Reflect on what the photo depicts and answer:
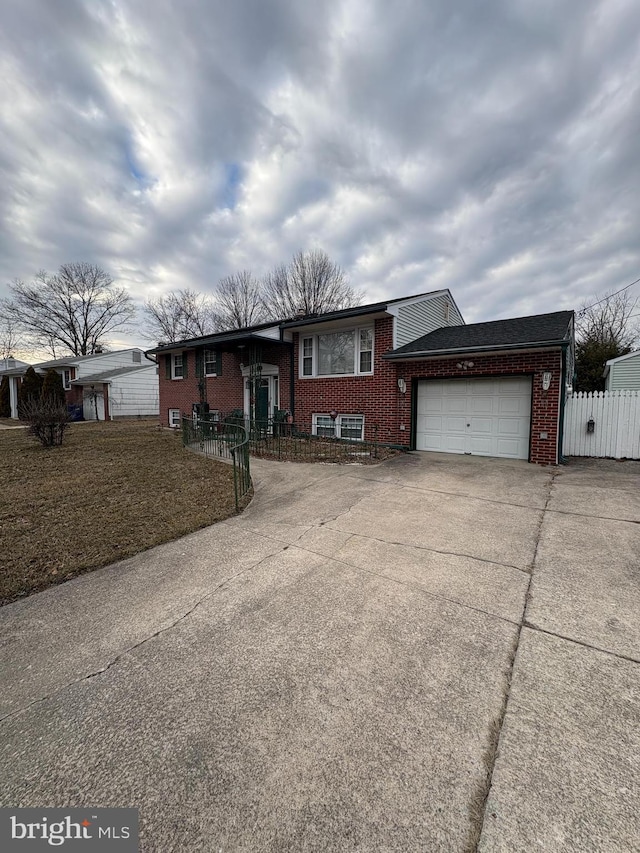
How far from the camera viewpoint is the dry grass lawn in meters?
3.92

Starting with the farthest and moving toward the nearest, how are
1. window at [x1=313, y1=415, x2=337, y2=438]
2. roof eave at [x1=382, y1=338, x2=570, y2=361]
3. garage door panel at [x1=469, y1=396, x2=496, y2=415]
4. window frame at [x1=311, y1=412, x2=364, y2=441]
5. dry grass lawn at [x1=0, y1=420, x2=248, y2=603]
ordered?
window at [x1=313, y1=415, x2=337, y2=438], window frame at [x1=311, y1=412, x2=364, y2=441], garage door panel at [x1=469, y1=396, x2=496, y2=415], roof eave at [x1=382, y1=338, x2=570, y2=361], dry grass lawn at [x1=0, y1=420, x2=248, y2=603]

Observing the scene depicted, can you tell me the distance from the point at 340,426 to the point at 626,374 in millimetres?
12876

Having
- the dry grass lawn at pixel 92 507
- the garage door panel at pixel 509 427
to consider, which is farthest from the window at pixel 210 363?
the garage door panel at pixel 509 427

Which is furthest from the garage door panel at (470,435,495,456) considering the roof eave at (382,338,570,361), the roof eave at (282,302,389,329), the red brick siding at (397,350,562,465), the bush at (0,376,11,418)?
the bush at (0,376,11,418)

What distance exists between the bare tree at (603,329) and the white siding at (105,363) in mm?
30353

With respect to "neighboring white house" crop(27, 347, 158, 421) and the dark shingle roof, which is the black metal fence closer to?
the dark shingle roof

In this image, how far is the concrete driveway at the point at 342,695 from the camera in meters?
1.41

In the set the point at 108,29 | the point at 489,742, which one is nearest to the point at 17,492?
the point at 489,742

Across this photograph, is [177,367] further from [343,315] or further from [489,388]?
[489,388]

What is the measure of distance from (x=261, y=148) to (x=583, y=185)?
9951mm

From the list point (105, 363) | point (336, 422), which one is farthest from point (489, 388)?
point (105, 363)

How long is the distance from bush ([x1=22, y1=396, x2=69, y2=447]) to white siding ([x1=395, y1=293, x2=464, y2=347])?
1093 centimetres

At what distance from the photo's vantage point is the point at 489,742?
1.71 m

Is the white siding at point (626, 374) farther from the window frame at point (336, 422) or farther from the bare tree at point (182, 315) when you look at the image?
the bare tree at point (182, 315)
